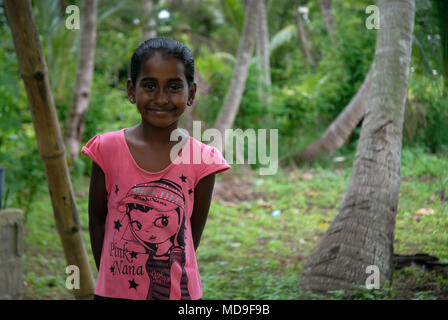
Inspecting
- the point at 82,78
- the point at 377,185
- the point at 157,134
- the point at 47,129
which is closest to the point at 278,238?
the point at 377,185

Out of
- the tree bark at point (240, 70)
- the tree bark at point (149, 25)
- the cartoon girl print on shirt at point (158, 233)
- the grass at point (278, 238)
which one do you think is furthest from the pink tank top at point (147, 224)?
the tree bark at point (149, 25)

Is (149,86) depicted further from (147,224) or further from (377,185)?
(377,185)

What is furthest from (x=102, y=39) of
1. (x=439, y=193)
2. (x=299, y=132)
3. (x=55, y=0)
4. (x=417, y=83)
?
(x=439, y=193)

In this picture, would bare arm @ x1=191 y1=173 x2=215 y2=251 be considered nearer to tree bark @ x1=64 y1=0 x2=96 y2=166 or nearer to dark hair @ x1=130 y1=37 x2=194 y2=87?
dark hair @ x1=130 y1=37 x2=194 y2=87

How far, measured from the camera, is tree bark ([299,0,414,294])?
10.5 feet

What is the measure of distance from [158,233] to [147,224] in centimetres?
5

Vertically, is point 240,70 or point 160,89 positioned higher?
point 240,70

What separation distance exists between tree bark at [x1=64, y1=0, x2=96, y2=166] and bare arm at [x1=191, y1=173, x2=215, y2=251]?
454 cm

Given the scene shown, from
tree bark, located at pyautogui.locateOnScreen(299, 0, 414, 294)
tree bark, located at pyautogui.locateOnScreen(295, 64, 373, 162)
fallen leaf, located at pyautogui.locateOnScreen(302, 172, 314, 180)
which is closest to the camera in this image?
→ tree bark, located at pyautogui.locateOnScreen(299, 0, 414, 294)

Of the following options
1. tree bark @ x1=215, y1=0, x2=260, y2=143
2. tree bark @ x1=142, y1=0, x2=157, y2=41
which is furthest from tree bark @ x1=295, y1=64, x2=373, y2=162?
tree bark @ x1=142, y1=0, x2=157, y2=41

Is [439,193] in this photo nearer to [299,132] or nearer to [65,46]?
[65,46]

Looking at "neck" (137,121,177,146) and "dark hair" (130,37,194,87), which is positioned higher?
"dark hair" (130,37,194,87)

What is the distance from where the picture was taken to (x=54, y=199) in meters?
2.47

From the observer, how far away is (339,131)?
8.31 metres
